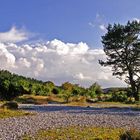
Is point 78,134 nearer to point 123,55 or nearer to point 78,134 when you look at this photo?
point 78,134

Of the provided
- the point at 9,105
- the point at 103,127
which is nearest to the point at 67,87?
the point at 9,105

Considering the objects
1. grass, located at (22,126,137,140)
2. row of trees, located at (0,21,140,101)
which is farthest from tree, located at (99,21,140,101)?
grass, located at (22,126,137,140)

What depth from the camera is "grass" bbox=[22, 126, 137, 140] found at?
1633 centimetres

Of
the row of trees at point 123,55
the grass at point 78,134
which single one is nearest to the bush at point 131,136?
the grass at point 78,134

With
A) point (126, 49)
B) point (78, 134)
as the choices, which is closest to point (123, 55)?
point (126, 49)

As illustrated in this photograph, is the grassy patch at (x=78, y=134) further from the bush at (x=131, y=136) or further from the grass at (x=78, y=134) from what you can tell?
the bush at (x=131, y=136)

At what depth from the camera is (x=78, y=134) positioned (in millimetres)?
17375

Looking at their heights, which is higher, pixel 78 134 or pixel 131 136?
pixel 131 136

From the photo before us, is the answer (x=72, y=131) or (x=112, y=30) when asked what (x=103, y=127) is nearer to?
(x=72, y=131)

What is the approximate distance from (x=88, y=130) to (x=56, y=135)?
221 cm

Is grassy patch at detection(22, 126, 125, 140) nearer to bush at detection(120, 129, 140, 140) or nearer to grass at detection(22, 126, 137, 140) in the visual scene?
grass at detection(22, 126, 137, 140)

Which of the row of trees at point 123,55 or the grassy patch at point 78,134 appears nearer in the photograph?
the grassy patch at point 78,134

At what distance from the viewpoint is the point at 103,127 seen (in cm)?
2036

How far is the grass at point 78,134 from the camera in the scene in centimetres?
1633
